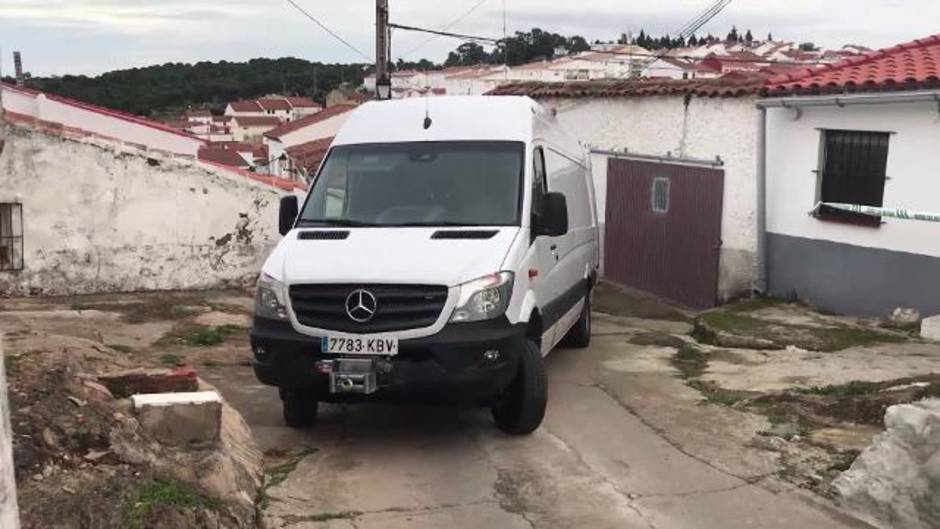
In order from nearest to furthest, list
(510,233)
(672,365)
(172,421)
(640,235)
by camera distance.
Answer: (172,421), (510,233), (672,365), (640,235)

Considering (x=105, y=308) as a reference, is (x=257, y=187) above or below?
above

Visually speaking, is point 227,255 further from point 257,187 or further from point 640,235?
point 640,235

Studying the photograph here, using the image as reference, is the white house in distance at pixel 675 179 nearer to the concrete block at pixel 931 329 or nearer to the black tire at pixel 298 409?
the concrete block at pixel 931 329

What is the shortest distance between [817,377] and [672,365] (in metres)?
1.62

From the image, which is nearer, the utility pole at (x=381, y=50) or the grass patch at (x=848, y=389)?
the grass patch at (x=848, y=389)

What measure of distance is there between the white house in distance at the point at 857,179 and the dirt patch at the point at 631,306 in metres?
1.59

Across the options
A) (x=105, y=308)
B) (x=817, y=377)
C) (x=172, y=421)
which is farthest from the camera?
(x=105, y=308)

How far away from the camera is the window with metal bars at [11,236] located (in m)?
12.0

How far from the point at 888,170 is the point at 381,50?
1267 centimetres

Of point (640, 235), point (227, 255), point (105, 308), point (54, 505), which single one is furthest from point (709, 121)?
point (54, 505)

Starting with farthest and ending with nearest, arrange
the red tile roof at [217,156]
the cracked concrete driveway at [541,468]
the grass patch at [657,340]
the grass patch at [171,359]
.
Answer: the red tile roof at [217,156] → the grass patch at [657,340] → the grass patch at [171,359] → the cracked concrete driveway at [541,468]

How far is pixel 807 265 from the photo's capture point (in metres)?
11.7

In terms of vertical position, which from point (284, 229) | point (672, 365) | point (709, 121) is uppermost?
point (709, 121)

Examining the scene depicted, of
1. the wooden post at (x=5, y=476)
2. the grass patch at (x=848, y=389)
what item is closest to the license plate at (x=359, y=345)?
the wooden post at (x=5, y=476)
